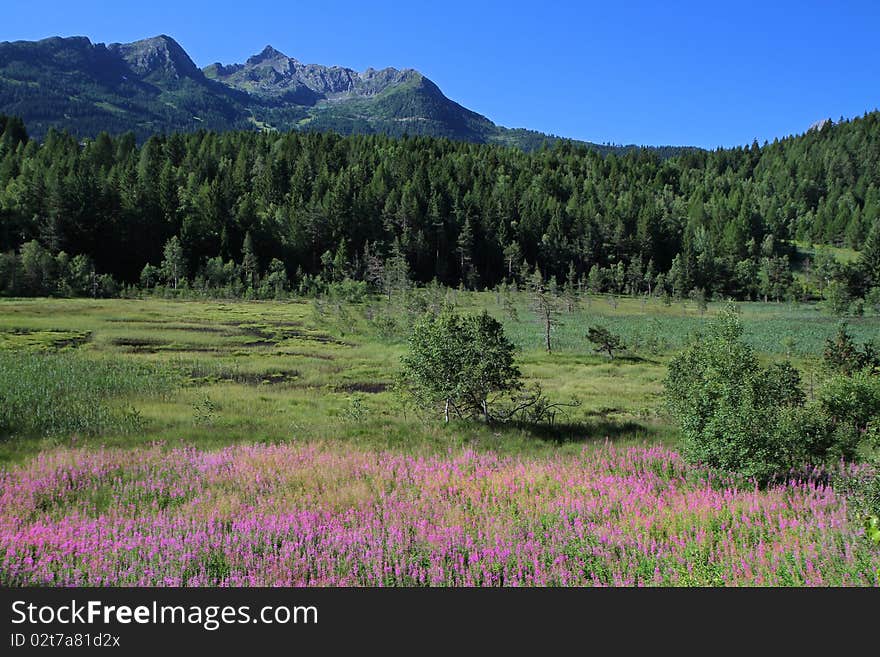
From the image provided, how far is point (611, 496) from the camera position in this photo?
819 cm

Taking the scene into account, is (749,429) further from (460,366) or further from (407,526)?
(460,366)

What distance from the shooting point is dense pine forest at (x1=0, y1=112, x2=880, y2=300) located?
97.8 metres

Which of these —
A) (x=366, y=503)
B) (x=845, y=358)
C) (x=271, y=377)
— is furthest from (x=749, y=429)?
(x=271, y=377)

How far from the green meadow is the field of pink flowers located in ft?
9.83

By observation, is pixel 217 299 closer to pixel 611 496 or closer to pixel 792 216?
pixel 611 496

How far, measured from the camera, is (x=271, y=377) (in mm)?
30219

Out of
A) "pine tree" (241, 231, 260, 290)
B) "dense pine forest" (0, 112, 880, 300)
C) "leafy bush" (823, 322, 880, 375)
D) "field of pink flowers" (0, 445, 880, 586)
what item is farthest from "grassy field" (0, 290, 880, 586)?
"pine tree" (241, 231, 260, 290)

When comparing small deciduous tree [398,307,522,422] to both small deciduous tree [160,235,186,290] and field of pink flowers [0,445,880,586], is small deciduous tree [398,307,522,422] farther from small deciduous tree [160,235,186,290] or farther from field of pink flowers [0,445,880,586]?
small deciduous tree [160,235,186,290]

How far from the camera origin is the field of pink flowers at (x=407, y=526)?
558cm

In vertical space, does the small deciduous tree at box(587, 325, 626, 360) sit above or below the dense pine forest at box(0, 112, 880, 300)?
below

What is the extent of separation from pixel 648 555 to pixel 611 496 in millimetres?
2089

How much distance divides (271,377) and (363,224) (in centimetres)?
10829

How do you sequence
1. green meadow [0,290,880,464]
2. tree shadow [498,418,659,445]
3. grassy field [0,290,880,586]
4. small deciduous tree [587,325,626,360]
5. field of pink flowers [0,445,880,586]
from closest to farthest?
field of pink flowers [0,445,880,586], grassy field [0,290,880,586], green meadow [0,290,880,464], tree shadow [498,418,659,445], small deciduous tree [587,325,626,360]

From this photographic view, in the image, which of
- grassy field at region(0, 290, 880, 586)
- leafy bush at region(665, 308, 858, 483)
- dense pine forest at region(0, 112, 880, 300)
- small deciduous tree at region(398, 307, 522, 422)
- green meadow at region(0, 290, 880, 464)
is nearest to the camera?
grassy field at region(0, 290, 880, 586)
